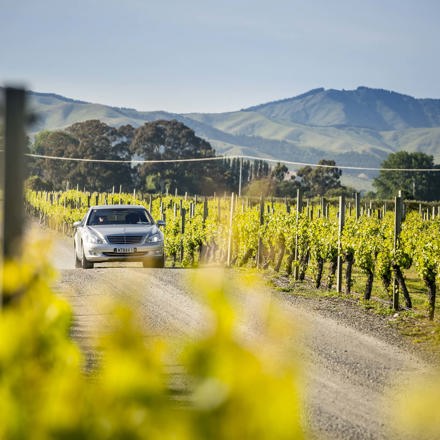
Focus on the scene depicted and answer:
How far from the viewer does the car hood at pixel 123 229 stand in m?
17.0

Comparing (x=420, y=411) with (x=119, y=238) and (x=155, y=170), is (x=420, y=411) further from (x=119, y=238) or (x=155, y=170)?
(x=155, y=170)

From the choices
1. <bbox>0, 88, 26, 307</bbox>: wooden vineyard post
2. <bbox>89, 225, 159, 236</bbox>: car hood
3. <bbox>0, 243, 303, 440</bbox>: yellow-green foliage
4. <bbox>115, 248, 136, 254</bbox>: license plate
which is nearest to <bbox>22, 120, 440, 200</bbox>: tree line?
<bbox>89, 225, 159, 236</bbox>: car hood

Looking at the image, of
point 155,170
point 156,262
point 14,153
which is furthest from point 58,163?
point 14,153

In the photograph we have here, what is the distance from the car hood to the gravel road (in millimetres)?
1317

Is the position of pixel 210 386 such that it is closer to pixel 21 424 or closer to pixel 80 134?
pixel 21 424

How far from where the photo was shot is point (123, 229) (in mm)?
17109

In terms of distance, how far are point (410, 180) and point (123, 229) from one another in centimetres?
8581

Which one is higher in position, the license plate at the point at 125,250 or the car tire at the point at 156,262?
the license plate at the point at 125,250

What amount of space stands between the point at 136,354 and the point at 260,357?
0.29 meters

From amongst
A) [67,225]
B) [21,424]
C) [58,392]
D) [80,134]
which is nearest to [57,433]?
[58,392]

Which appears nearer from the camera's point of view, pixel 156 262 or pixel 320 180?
pixel 156 262

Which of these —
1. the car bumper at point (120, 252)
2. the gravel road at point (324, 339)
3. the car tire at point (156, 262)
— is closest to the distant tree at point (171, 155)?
the car tire at point (156, 262)

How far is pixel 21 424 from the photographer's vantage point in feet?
5.97

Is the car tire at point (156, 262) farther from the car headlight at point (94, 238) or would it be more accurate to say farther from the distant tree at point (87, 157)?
the distant tree at point (87, 157)
